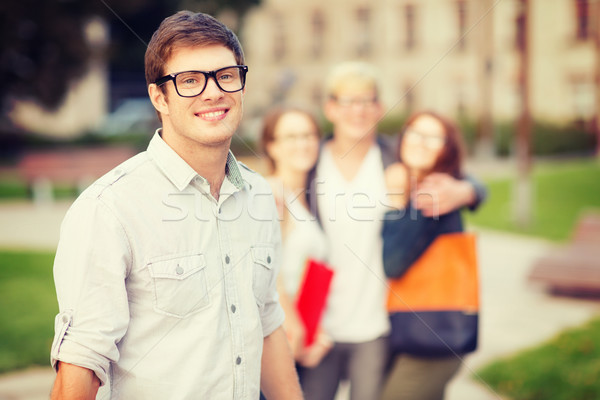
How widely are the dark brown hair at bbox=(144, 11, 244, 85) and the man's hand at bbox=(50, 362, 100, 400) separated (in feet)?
2.18

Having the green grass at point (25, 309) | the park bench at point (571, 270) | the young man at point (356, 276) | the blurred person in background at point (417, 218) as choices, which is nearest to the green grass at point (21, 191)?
the green grass at point (25, 309)

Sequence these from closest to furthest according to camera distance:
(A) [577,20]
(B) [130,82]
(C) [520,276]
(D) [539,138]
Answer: (C) [520,276], (D) [539,138], (A) [577,20], (B) [130,82]

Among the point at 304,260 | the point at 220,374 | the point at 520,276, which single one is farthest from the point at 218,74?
the point at 520,276

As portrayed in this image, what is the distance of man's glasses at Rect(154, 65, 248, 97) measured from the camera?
1558mm

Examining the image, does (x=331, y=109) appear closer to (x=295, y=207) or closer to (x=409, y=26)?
(x=295, y=207)

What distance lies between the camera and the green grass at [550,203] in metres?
10.5

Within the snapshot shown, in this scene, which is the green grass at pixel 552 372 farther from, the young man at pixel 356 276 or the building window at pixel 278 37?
the building window at pixel 278 37

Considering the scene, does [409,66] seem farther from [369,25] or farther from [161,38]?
[161,38]

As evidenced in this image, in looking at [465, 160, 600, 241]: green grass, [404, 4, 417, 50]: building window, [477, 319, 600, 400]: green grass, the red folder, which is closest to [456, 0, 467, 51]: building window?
[404, 4, 417, 50]: building window

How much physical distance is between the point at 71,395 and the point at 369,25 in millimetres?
33794

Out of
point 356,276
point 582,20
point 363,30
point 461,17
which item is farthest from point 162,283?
point 363,30

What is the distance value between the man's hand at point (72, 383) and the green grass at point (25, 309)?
3.33 metres

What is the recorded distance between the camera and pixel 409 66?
3266cm

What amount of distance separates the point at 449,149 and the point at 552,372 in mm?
1977
